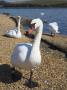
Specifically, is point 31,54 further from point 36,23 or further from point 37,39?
point 36,23

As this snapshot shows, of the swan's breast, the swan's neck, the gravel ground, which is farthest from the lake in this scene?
the swan's neck

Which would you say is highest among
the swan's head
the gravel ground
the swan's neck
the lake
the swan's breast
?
the swan's head

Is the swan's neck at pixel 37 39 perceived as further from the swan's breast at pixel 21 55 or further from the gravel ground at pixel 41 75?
the gravel ground at pixel 41 75

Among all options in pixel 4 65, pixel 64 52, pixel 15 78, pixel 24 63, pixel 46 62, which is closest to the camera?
pixel 24 63

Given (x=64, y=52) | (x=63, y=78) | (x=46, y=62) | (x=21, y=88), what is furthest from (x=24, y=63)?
(x=64, y=52)

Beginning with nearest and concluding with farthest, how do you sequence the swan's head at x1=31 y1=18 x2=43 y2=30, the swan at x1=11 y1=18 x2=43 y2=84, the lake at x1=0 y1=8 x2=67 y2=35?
the swan at x1=11 y1=18 x2=43 y2=84 → the swan's head at x1=31 y1=18 x2=43 y2=30 → the lake at x1=0 y1=8 x2=67 y2=35

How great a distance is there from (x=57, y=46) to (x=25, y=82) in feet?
17.6

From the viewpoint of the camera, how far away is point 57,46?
1466 centimetres

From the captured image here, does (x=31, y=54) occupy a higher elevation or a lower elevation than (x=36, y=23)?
lower

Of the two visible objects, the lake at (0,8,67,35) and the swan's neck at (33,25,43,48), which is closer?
the swan's neck at (33,25,43,48)

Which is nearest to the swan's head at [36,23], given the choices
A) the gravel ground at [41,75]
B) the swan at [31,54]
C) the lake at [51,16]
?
the swan at [31,54]

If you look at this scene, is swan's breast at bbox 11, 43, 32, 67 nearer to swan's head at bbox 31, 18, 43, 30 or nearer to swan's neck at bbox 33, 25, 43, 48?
swan's neck at bbox 33, 25, 43, 48

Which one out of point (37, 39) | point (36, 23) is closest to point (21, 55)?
point (37, 39)

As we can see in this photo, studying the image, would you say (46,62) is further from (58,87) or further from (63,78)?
(58,87)
